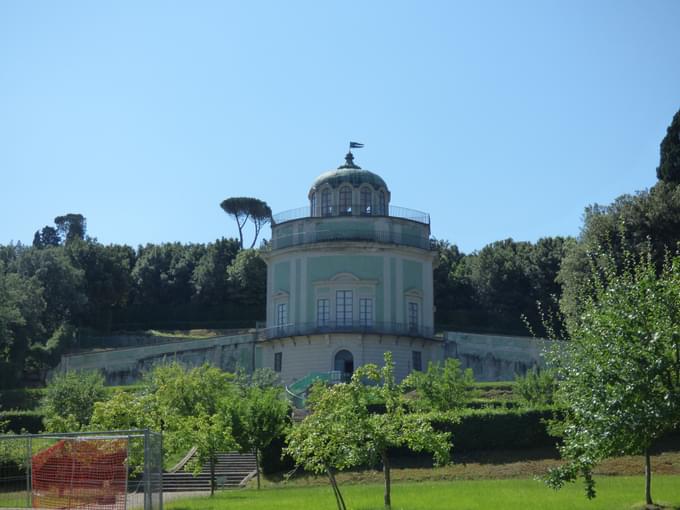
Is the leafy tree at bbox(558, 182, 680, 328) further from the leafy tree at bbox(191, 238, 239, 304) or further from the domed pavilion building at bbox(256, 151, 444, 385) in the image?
the leafy tree at bbox(191, 238, 239, 304)

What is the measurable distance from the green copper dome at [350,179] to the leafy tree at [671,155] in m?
15.4

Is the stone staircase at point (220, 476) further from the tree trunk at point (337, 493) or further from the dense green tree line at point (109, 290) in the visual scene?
the dense green tree line at point (109, 290)

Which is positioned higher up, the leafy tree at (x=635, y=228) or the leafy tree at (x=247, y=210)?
the leafy tree at (x=247, y=210)

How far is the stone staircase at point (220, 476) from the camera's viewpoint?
30.2 m

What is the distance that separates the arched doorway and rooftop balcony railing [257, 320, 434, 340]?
1.20m

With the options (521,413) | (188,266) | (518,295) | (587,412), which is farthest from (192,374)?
(188,266)

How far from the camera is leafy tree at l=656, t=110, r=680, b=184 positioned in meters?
53.2

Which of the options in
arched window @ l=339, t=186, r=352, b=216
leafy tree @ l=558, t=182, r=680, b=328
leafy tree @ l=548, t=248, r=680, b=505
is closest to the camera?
leafy tree @ l=548, t=248, r=680, b=505

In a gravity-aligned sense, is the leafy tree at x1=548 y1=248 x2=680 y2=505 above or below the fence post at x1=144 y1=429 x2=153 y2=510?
above

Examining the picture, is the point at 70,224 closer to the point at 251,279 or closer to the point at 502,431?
the point at 251,279

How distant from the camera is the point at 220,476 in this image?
1235 inches

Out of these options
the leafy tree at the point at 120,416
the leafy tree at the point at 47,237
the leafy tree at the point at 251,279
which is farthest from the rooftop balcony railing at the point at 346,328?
the leafy tree at the point at 47,237

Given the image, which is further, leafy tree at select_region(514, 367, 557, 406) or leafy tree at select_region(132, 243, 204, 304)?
leafy tree at select_region(132, 243, 204, 304)

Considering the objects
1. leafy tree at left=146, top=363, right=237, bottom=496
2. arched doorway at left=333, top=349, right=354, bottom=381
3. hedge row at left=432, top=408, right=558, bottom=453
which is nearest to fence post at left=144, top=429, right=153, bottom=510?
leafy tree at left=146, top=363, right=237, bottom=496
